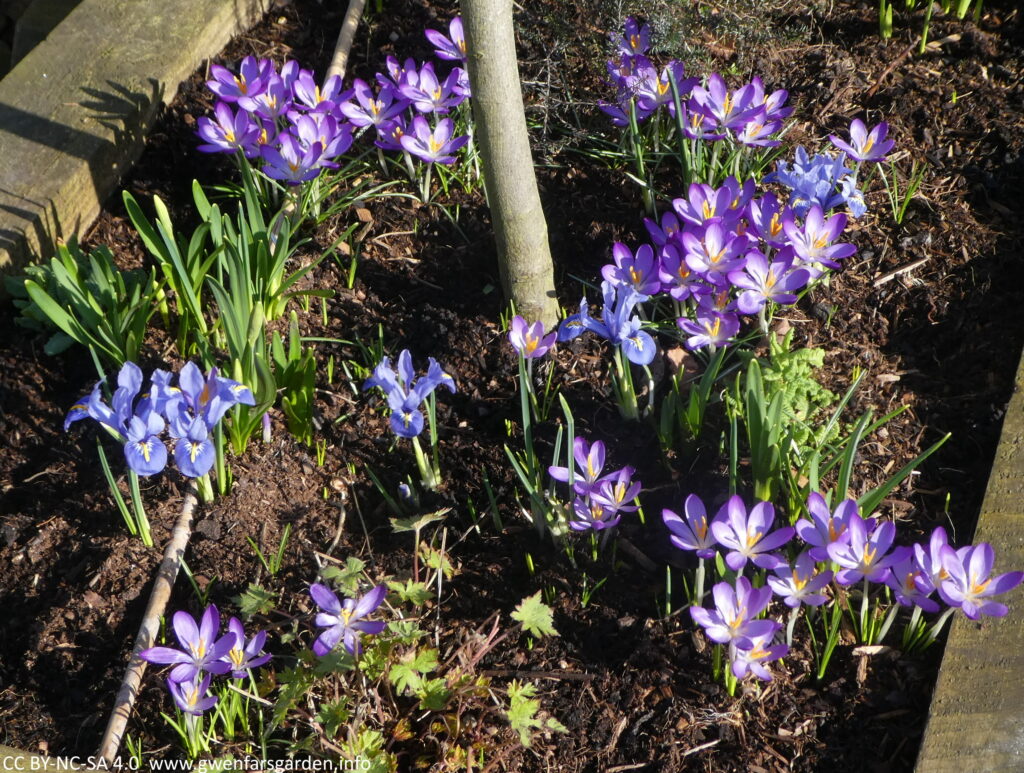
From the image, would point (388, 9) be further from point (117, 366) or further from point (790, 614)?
point (790, 614)

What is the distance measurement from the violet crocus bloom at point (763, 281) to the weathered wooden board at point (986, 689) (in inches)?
24.6

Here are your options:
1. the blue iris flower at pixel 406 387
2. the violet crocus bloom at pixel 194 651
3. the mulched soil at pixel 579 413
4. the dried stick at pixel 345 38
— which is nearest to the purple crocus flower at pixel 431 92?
the mulched soil at pixel 579 413

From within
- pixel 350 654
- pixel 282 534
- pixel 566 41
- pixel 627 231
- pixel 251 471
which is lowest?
pixel 350 654

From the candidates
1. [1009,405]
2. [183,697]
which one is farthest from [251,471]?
[1009,405]

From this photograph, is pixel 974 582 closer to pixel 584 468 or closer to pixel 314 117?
pixel 584 468

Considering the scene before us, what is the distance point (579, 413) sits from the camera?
7.73 feet

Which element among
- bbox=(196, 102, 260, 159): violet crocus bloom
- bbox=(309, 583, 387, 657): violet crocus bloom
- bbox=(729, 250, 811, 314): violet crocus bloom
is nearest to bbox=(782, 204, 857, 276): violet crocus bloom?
bbox=(729, 250, 811, 314): violet crocus bloom

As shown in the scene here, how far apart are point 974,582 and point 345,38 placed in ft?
7.94

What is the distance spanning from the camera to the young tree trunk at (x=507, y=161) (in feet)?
6.93

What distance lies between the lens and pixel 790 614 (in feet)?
6.29

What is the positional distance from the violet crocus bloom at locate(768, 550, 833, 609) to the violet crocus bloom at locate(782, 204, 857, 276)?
774 millimetres

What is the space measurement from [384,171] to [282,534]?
3.86ft

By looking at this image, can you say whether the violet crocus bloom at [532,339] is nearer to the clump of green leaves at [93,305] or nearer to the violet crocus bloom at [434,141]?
the violet crocus bloom at [434,141]

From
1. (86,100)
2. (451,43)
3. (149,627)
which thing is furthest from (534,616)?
(86,100)
